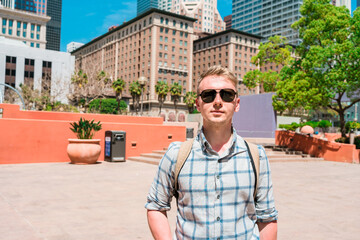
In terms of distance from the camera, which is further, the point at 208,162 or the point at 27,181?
the point at 27,181

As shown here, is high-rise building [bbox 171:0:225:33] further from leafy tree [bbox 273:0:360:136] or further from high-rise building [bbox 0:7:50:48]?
leafy tree [bbox 273:0:360:136]

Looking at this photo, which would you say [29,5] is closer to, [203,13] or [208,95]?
[203,13]

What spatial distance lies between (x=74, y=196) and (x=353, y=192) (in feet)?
24.5

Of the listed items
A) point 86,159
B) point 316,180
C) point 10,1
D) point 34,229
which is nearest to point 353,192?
point 316,180

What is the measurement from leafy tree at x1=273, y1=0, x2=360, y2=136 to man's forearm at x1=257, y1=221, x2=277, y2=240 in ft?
60.7

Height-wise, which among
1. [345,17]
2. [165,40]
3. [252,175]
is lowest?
[252,175]

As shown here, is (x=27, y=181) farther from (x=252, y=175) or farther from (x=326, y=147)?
(x=326, y=147)

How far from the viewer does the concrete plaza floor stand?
497 centimetres

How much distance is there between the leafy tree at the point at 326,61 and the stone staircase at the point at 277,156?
2990mm

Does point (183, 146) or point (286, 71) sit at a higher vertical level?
point (286, 71)

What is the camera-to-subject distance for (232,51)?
104m

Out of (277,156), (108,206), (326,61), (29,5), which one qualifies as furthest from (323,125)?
(29,5)

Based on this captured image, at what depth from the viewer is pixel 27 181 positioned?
9141 millimetres

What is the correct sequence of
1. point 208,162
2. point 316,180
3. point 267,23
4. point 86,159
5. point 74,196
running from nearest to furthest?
point 208,162, point 74,196, point 316,180, point 86,159, point 267,23
